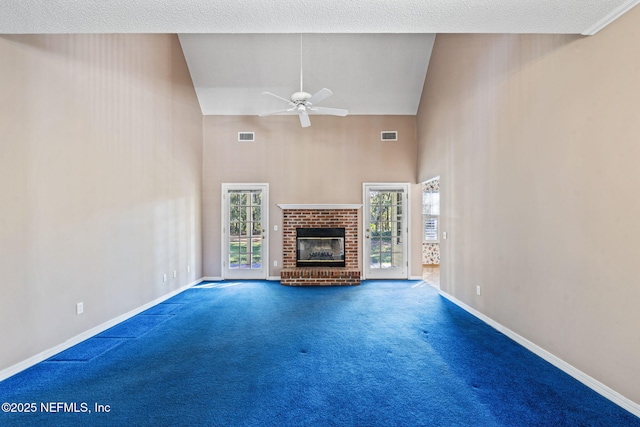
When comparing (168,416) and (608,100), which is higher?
(608,100)

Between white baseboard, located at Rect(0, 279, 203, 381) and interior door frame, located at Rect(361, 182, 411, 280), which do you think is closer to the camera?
white baseboard, located at Rect(0, 279, 203, 381)

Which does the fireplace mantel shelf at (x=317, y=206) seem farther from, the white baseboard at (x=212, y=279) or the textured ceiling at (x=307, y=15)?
the textured ceiling at (x=307, y=15)

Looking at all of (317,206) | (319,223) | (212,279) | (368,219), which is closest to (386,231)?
(368,219)

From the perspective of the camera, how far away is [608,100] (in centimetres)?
213

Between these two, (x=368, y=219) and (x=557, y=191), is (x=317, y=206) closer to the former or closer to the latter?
(x=368, y=219)

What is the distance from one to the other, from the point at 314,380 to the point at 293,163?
4.50 m

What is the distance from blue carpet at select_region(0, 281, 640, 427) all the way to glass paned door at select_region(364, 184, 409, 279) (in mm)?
2318

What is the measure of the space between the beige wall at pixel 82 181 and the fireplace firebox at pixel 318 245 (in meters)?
2.38

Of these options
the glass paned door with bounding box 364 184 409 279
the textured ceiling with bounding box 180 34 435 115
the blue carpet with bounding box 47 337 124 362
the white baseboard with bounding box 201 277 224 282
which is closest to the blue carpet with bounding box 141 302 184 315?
the blue carpet with bounding box 47 337 124 362

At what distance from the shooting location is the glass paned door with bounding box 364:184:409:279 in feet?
19.8

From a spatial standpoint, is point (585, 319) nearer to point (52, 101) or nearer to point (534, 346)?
point (534, 346)

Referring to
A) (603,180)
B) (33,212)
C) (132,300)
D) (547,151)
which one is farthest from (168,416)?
(547,151)

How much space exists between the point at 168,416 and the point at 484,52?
495 centimetres

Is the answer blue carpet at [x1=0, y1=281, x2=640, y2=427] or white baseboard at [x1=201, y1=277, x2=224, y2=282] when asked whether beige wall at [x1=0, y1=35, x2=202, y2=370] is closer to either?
blue carpet at [x1=0, y1=281, x2=640, y2=427]
